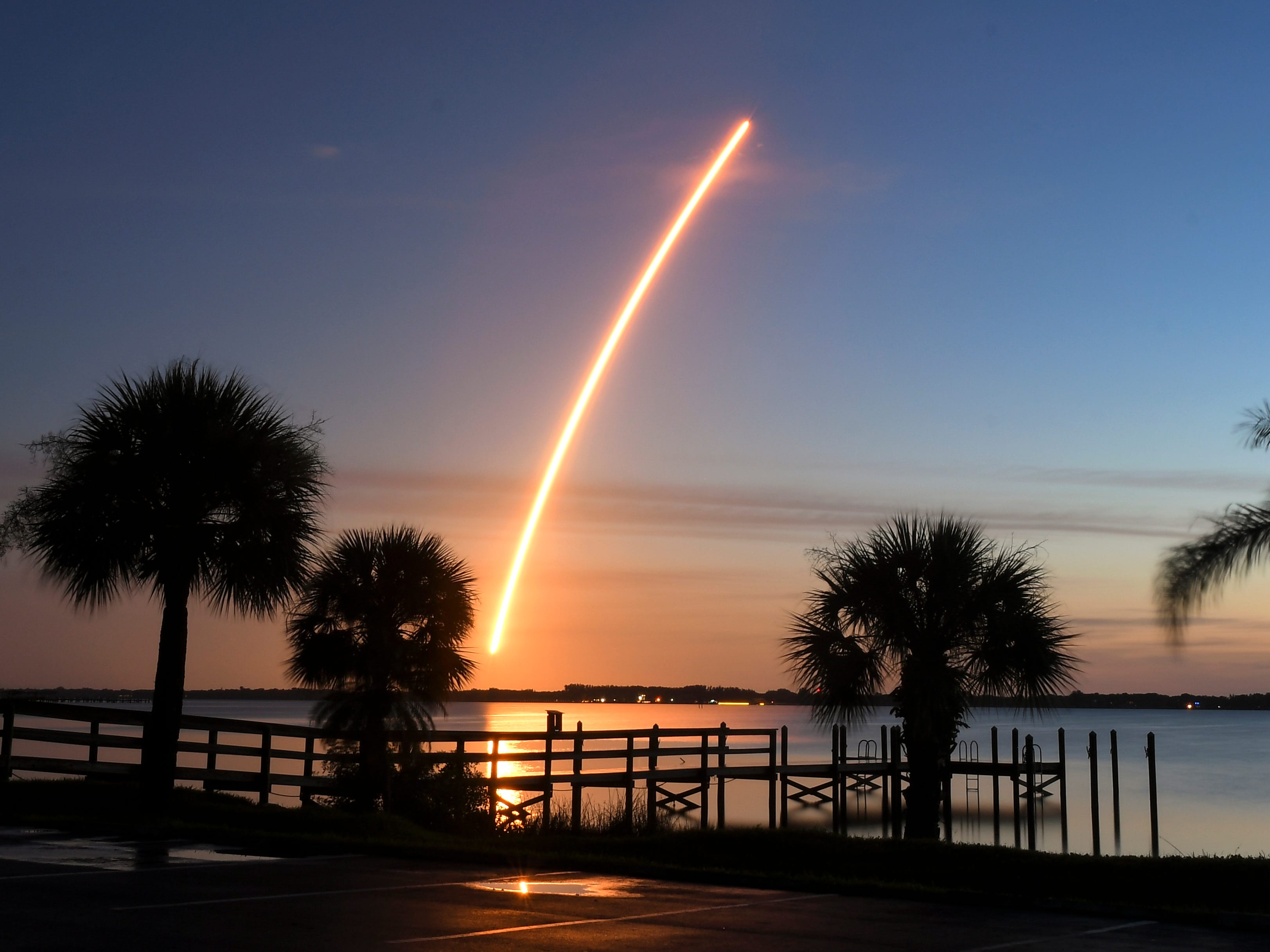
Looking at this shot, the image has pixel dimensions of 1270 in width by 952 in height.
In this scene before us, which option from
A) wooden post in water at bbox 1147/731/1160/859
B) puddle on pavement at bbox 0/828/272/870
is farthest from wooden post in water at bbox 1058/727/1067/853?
puddle on pavement at bbox 0/828/272/870

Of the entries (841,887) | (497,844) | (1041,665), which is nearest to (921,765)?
(1041,665)

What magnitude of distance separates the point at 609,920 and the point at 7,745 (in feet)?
40.8

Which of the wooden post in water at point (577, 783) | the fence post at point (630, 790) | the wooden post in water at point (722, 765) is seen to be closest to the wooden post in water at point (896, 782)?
the wooden post in water at point (722, 765)

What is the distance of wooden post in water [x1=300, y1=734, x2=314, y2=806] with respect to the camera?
2133 centimetres

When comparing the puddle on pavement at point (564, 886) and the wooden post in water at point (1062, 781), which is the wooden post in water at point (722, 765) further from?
the puddle on pavement at point (564, 886)

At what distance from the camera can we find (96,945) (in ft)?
25.0

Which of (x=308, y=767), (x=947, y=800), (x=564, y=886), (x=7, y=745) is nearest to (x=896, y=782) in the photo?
(x=947, y=800)

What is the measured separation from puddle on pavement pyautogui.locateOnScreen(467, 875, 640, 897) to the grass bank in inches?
23.5

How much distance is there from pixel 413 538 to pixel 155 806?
7187 mm

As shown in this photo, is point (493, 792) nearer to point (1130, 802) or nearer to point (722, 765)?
point (722, 765)

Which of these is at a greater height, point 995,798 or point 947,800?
point 947,800

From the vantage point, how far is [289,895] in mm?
10039

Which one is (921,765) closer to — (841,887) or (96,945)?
(841,887)

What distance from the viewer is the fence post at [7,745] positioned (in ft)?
59.6
